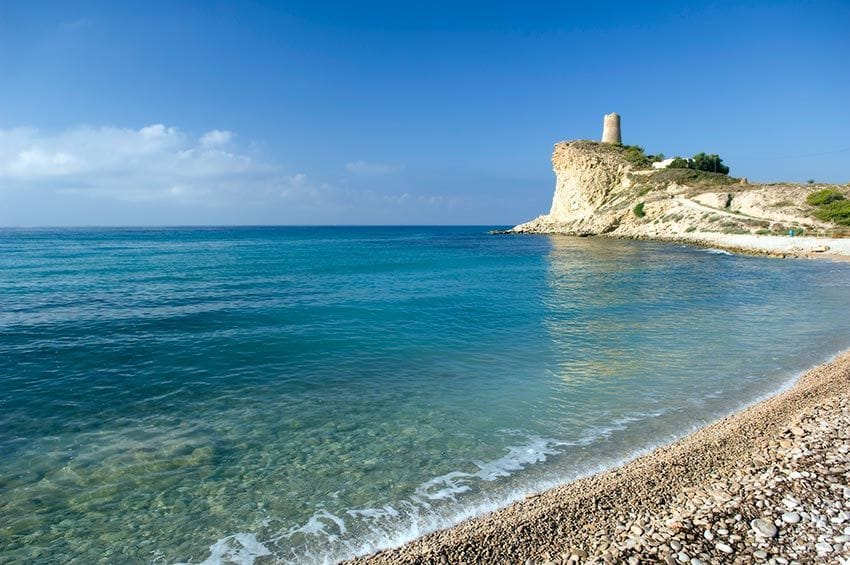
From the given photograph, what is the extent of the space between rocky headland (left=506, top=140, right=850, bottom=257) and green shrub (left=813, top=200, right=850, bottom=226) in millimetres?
748

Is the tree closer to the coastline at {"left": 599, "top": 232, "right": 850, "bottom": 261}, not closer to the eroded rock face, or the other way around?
the eroded rock face

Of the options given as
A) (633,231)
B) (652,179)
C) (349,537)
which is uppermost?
(652,179)

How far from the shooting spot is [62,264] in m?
39.8

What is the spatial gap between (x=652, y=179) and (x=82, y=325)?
8467cm

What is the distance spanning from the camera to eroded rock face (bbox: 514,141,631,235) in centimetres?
8488

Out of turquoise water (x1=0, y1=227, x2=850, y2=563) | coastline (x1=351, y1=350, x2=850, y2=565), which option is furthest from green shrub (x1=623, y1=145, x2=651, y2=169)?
coastline (x1=351, y1=350, x2=850, y2=565)

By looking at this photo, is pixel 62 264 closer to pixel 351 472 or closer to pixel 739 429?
pixel 351 472

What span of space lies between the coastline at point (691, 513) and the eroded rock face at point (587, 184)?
7764 cm

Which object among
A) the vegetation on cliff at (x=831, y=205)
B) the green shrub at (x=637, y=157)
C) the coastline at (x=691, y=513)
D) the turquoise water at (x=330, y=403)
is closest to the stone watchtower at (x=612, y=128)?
the green shrub at (x=637, y=157)

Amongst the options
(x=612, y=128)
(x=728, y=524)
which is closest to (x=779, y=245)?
(x=728, y=524)

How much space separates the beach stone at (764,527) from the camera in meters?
5.22

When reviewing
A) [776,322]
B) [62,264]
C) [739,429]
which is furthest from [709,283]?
[62,264]

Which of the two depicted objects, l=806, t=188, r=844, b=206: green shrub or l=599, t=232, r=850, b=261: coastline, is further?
l=806, t=188, r=844, b=206: green shrub

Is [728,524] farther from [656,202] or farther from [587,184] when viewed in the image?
[587,184]
